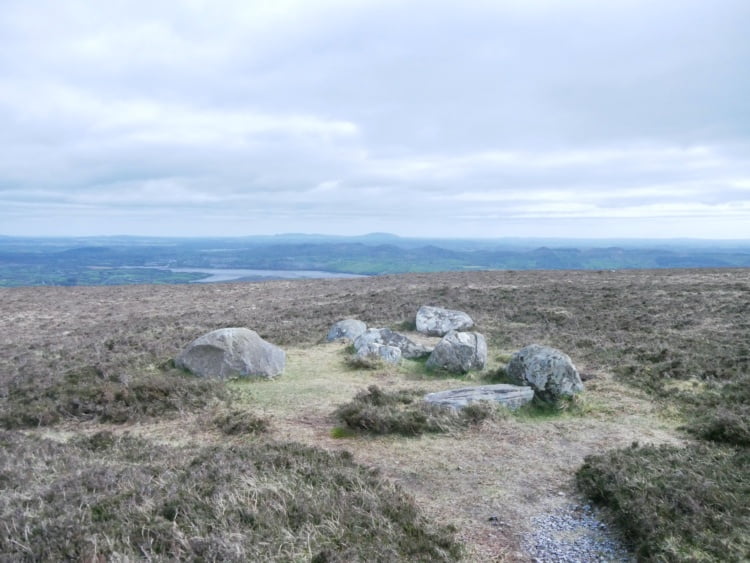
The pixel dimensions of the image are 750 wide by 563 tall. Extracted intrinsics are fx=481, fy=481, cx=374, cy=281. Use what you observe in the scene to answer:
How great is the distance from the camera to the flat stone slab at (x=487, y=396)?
1065 cm

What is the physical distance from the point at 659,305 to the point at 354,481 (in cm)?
2188

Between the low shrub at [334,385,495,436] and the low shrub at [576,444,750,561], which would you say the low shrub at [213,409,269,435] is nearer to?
the low shrub at [334,385,495,436]

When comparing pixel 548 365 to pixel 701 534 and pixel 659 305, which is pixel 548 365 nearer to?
pixel 701 534

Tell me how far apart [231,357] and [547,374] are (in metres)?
8.50

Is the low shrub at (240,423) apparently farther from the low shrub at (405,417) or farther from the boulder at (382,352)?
the boulder at (382,352)

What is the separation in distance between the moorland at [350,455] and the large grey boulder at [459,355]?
407 mm

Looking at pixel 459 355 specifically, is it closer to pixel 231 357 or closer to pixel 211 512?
pixel 231 357

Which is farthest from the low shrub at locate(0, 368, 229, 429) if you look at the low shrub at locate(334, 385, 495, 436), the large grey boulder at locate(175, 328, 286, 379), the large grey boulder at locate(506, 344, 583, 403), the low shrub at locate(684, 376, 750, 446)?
the low shrub at locate(684, 376, 750, 446)

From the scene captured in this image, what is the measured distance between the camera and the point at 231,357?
1369 centimetres

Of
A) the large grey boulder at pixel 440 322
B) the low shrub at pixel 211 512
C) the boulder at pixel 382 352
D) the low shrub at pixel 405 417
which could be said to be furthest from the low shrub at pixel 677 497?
the large grey boulder at pixel 440 322

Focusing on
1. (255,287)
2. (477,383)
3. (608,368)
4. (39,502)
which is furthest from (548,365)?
(255,287)

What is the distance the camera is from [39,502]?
580cm

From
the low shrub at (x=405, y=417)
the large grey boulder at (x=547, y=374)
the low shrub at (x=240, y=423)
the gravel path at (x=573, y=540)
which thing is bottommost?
the low shrub at (x=240, y=423)

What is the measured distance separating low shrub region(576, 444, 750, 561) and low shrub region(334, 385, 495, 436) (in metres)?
2.59
